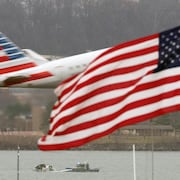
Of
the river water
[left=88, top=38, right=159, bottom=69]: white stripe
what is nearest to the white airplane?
[left=88, top=38, right=159, bottom=69]: white stripe

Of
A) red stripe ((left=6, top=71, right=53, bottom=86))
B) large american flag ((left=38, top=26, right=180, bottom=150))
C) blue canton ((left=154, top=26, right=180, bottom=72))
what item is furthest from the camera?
red stripe ((left=6, top=71, right=53, bottom=86))

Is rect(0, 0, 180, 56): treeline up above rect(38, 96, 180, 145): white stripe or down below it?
above

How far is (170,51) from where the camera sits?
1308cm

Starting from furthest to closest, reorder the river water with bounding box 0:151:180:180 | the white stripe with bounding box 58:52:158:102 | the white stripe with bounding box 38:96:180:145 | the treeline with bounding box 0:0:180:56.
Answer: the treeline with bounding box 0:0:180:56, the river water with bounding box 0:151:180:180, the white stripe with bounding box 58:52:158:102, the white stripe with bounding box 38:96:180:145

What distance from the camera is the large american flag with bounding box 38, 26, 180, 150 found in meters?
12.8

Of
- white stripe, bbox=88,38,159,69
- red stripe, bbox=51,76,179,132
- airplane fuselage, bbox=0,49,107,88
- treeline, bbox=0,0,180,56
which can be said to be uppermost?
treeline, bbox=0,0,180,56

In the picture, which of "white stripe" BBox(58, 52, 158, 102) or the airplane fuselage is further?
the airplane fuselage

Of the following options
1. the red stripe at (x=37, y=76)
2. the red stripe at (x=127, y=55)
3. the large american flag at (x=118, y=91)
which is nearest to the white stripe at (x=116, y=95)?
the large american flag at (x=118, y=91)

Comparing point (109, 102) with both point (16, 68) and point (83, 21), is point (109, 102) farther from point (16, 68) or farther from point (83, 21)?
point (83, 21)

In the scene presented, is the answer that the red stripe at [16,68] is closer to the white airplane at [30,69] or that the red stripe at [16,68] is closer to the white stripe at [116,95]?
the white airplane at [30,69]

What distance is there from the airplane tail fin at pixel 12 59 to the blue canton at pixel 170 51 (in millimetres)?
11155

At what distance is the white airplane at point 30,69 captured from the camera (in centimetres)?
2492

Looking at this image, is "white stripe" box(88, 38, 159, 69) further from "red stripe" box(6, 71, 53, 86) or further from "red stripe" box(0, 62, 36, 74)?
"red stripe" box(6, 71, 53, 86)

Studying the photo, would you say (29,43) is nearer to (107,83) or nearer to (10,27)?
(10,27)
